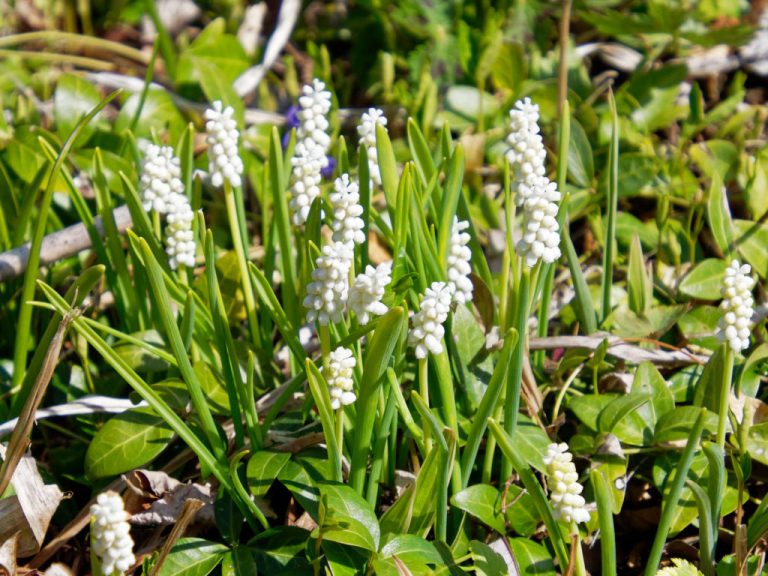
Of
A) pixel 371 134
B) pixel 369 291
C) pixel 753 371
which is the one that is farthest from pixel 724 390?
pixel 371 134

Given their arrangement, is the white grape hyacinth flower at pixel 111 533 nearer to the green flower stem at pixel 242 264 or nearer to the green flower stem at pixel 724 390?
the green flower stem at pixel 242 264

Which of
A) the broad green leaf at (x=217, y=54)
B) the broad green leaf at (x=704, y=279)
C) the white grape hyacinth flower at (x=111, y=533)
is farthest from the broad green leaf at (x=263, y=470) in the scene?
the broad green leaf at (x=217, y=54)

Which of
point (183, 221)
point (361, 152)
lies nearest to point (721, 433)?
point (361, 152)

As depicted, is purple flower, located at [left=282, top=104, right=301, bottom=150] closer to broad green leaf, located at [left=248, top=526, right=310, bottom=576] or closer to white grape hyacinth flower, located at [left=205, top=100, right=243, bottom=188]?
white grape hyacinth flower, located at [left=205, top=100, right=243, bottom=188]

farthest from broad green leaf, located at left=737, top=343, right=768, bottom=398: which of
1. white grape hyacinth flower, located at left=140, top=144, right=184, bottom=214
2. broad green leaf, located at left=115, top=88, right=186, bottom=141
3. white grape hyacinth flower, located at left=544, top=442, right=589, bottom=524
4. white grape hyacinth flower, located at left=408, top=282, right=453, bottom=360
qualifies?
broad green leaf, located at left=115, top=88, right=186, bottom=141

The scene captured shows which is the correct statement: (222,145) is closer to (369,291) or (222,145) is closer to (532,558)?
(369,291)

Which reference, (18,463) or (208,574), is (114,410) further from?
(208,574)
